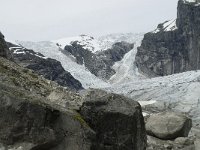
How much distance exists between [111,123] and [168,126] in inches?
344

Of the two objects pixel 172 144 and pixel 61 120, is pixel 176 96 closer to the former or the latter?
pixel 172 144

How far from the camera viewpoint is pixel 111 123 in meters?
10.5

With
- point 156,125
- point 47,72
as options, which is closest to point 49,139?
point 156,125

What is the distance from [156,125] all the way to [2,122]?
11527 mm

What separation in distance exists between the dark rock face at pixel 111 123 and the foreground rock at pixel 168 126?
7930 millimetres

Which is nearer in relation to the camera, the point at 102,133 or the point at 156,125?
the point at 102,133

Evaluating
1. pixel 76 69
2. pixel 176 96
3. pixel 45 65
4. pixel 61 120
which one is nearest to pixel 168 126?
pixel 61 120

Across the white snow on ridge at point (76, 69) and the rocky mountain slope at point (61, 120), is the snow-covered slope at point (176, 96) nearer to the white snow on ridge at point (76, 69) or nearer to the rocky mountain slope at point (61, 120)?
the rocky mountain slope at point (61, 120)

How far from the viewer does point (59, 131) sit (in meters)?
9.09

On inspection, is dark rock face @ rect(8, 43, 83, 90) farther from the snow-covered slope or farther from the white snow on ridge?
the snow-covered slope

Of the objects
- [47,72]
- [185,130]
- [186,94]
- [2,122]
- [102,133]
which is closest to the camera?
[2,122]

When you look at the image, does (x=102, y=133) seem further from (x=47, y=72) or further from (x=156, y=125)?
(x=47, y=72)

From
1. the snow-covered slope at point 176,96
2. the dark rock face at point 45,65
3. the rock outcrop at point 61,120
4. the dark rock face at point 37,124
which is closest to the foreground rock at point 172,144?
the rock outcrop at point 61,120

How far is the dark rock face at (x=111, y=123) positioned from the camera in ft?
34.3
